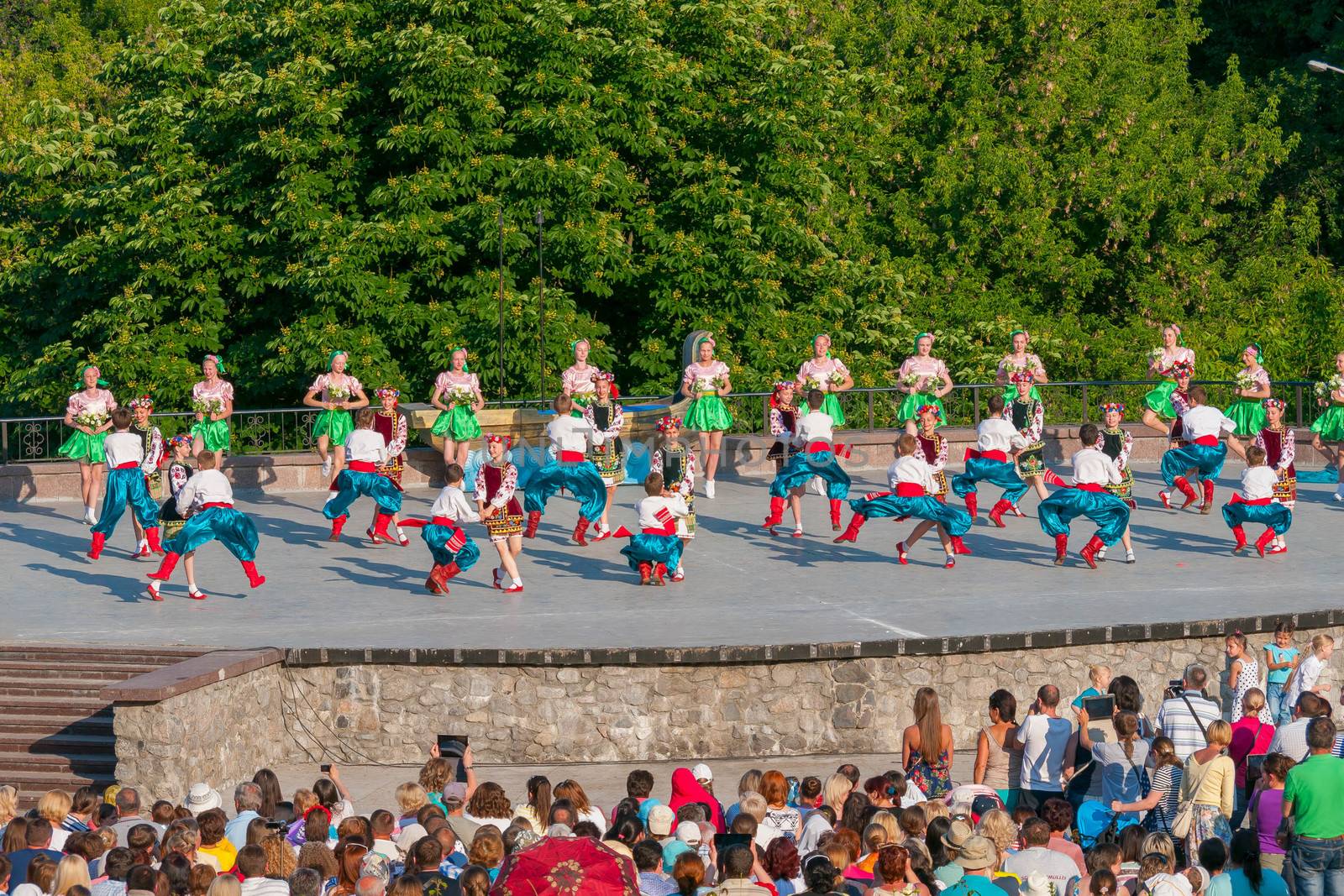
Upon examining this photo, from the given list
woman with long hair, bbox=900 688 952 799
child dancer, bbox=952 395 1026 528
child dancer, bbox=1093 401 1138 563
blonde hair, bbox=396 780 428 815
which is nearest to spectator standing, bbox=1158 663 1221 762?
woman with long hair, bbox=900 688 952 799

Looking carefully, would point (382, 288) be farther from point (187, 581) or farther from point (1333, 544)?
point (1333, 544)

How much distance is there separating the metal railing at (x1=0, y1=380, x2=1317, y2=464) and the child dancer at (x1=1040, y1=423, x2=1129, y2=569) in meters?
5.43

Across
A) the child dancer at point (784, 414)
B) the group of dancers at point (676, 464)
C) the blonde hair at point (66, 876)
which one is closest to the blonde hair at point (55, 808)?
the blonde hair at point (66, 876)

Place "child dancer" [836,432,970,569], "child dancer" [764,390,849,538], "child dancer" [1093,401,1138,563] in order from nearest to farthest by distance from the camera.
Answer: "child dancer" [836,432,970,569], "child dancer" [1093,401,1138,563], "child dancer" [764,390,849,538]

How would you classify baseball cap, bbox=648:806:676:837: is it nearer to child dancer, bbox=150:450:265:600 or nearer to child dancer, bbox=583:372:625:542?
child dancer, bbox=150:450:265:600

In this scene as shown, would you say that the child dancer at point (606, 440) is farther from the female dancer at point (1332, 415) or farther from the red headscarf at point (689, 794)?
the red headscarf at point (689, 794)

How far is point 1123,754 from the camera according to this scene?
1188cm

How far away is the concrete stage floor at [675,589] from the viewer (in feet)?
56.1

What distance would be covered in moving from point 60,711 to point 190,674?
156 centimetres

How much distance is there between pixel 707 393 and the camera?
2383cm

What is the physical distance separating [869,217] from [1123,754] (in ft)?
75.1

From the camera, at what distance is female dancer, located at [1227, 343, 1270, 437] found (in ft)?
76.2

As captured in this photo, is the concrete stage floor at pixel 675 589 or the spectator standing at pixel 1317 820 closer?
the spectator standing at pixel 1317 820

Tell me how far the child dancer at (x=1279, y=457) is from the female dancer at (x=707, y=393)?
6.31 metres
